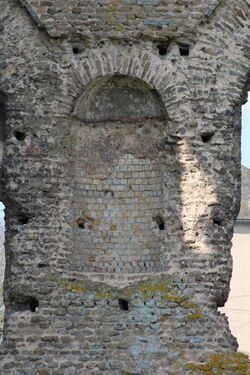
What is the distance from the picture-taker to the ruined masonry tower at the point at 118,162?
11109 millimetres

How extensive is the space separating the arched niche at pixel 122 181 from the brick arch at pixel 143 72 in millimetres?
119

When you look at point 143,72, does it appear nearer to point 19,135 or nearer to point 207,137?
point 207,137

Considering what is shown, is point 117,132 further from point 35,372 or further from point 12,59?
point 35,372

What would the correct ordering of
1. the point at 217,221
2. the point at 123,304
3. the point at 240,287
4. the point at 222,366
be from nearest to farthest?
the point at 222,366 → the point at 123,304 → the point at 217,221 → the point at 240,287

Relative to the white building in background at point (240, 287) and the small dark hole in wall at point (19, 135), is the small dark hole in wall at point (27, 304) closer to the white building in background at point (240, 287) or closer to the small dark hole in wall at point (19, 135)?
the small dark hole in wall at point (19, 135)

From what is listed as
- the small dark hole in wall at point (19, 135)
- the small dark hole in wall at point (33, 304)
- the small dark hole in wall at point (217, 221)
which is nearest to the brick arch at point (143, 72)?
the small dark hole in wall at point (19, 135)

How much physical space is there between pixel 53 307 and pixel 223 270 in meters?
1.81

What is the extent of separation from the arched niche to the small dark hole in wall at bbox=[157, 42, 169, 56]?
0.43m

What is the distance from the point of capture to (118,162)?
1166cm

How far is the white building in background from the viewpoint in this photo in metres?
22.2

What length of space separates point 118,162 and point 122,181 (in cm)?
22

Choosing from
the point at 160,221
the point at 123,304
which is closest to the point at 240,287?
the point at 160,221

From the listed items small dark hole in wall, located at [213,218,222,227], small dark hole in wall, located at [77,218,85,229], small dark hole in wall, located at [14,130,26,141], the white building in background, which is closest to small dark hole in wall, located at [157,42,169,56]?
small dark hole in wall, located at [14,130,26,141]

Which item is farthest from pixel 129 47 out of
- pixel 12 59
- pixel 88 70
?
pixel 12 59
